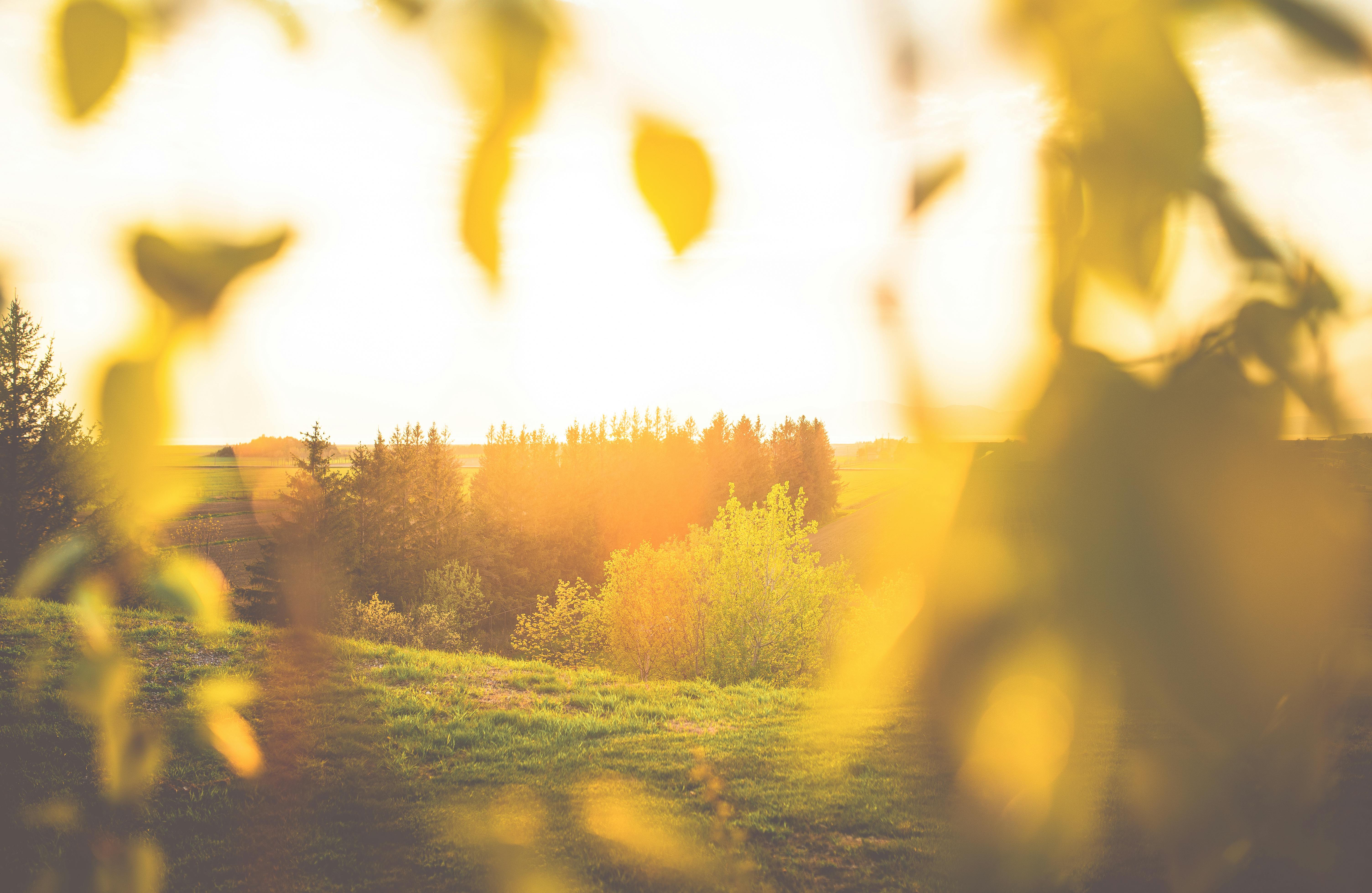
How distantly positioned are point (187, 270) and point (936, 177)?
0.90 metres

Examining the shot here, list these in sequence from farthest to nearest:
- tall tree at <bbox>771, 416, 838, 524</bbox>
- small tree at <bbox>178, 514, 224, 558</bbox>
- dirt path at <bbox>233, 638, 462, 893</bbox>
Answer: tall tree at <bbox>771, 416, 838, 524</bbox> < small tree at <bbox>178, 514, 224, 558</bbox> < dirt path at <bbox>233, 638, 462, 893</bbox>

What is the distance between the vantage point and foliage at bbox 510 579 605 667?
78.8ft

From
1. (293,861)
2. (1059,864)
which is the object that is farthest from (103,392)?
(293,861)

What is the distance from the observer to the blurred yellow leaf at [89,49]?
884 millimetres

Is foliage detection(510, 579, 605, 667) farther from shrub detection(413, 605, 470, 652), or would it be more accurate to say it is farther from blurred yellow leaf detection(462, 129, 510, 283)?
blurred yellow leaf detection(462, 129, 510, 283)

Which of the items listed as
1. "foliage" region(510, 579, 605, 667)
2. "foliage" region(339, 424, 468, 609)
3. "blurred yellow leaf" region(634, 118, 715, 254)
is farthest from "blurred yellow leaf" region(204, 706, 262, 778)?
"foliage" region(339, 424, 468, 609)

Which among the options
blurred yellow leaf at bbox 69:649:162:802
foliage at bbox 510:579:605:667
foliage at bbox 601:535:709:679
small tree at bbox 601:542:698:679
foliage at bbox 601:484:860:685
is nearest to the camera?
blurred yellow leaf at bbox 69:649:162:802

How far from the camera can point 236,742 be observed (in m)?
4.83

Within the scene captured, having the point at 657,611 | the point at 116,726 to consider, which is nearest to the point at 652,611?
the point at 657,611

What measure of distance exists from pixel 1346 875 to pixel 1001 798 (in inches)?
24.1

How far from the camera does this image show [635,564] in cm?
2442

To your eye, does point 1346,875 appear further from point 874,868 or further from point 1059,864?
point 874,868

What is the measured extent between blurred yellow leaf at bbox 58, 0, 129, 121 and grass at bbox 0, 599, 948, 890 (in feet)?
15.5

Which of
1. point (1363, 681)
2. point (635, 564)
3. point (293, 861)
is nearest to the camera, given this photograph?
point (1363, 681)
